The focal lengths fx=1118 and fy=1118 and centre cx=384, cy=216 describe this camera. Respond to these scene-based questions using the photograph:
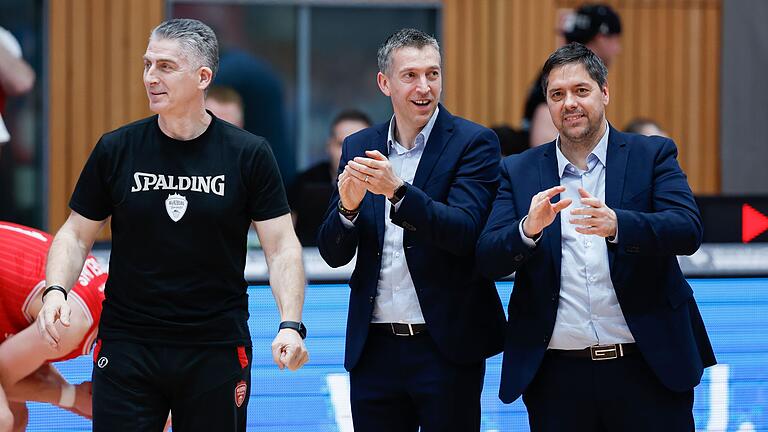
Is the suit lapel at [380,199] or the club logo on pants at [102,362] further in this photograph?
the suit lapel at [380,199]

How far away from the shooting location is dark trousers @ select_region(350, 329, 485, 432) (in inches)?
140

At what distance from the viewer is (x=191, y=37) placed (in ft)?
11.3

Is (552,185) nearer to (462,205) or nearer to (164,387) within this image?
(462,205)

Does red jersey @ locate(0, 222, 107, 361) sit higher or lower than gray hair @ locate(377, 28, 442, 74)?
lower

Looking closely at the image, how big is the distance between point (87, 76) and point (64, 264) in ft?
18.4

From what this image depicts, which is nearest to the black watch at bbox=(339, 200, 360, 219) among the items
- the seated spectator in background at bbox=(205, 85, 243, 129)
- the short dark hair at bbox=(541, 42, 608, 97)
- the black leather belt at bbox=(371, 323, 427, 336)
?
the black leather belt at bbox=(371, 323, 427, 336)

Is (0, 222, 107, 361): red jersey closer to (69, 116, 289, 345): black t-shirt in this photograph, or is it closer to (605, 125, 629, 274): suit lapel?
(69, 116, 289, 345): black t-shirt

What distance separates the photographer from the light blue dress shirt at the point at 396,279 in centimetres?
359

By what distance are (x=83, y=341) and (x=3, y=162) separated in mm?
4933

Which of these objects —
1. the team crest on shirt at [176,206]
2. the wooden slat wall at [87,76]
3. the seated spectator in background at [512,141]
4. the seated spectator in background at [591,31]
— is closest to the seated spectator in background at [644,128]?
the seated spectator in background at [591,31]

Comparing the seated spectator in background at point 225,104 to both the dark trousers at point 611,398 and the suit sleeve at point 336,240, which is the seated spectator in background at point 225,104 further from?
the dark trousers at point 611,398

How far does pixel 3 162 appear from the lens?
341 inches

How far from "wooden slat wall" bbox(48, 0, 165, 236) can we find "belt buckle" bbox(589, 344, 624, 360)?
6.05 metres

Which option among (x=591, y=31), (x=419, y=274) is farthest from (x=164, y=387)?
(x=591, y=31)
